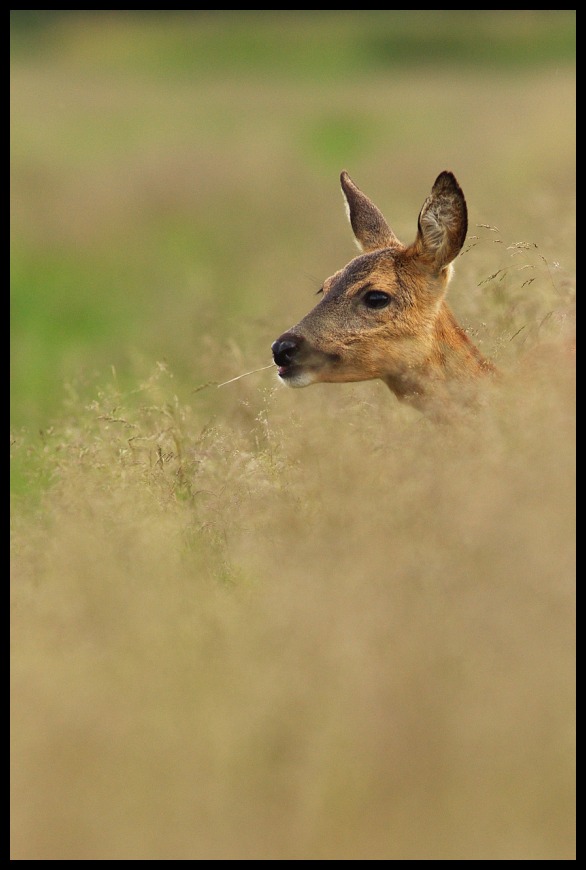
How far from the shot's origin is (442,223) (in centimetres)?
676

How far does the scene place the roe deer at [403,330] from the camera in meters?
6.66

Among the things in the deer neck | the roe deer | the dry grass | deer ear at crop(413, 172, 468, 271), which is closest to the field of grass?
the dry grass

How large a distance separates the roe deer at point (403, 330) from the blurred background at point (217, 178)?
1663 mm

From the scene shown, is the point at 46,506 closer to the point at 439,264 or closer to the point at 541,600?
the point at 439,264

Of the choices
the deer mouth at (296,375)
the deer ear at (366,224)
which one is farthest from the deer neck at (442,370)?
the deer ear at (366,224)

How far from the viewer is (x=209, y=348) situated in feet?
31.9

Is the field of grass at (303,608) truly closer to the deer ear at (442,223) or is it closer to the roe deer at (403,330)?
the roe deer at (403,330)

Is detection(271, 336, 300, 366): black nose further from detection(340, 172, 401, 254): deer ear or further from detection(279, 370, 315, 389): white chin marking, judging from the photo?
detection(340, 172, 401, 254): deer ear

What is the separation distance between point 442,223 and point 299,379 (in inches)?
49.0

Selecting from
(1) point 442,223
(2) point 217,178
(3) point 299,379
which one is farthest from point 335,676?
(2) point 217,178

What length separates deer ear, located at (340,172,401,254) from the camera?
25.2 feet

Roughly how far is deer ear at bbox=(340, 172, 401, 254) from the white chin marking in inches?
54.8
